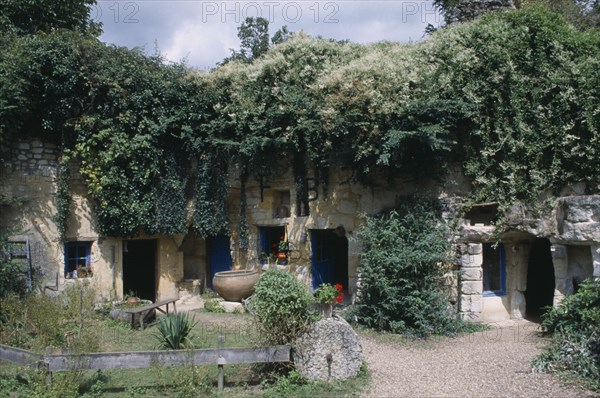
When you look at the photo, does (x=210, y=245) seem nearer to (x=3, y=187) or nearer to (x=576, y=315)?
(x=3, y=187)

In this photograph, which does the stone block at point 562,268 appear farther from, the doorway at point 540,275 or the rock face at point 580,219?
the doorway at point 540,275

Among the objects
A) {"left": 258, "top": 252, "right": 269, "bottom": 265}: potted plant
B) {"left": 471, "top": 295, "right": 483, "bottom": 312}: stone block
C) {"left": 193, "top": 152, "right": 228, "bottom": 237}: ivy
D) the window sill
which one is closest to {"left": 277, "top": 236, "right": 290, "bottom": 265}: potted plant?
{"left": 258, "top": 252, "right": 269, "bottom": 265}: potted plant

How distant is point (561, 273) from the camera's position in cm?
888

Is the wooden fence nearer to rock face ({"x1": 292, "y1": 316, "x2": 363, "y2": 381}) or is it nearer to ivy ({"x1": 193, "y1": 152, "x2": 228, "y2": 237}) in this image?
rock face ({"x1": 292, "y1": 316, "x2": 363, "y2": 381})

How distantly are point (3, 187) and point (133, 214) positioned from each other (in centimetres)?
271

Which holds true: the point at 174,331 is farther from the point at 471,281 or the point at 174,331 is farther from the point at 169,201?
the point at 471,281

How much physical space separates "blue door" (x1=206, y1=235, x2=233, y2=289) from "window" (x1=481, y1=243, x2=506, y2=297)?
21.6 ft

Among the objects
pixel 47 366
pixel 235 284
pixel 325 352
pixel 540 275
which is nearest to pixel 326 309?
pixel 325 352

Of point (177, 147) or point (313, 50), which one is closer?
point (313, 50)

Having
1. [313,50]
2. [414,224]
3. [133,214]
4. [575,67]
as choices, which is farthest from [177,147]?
[575,67]

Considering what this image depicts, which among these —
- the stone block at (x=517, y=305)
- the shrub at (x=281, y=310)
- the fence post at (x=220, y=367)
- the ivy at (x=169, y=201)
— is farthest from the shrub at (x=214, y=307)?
the stone block at (x=517, y=305)

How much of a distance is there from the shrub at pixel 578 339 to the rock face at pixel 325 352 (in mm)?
2687

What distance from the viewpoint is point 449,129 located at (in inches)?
375

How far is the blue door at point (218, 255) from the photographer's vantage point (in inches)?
528
